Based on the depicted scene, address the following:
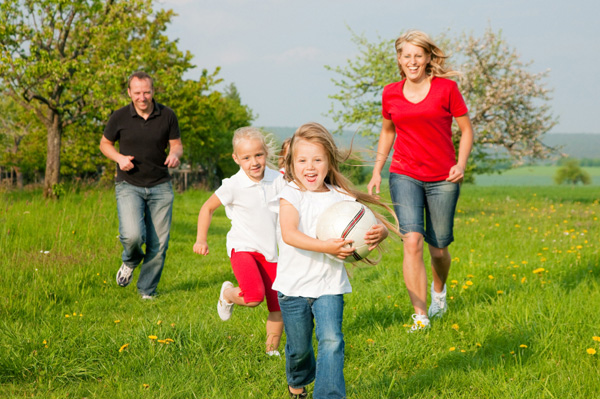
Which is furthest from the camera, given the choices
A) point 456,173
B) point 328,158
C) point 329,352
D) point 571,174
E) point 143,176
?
point 571,174

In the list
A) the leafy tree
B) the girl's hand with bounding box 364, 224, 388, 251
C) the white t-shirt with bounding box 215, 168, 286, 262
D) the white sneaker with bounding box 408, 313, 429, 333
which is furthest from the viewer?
the leafy tree

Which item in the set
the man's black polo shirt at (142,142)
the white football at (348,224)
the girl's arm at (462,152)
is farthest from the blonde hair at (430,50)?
the man's black polo shirt at (142,142)

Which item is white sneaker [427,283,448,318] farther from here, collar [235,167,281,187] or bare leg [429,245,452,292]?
collar [235,167,281,187]

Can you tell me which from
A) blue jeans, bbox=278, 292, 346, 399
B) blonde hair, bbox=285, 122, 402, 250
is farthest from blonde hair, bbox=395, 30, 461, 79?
blue jeans, bbox=278, 292, 346, 399

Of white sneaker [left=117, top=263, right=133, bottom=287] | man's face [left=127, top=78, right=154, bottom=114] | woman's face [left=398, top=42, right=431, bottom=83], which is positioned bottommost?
white sneaker [left=117, top=263, right=133, bottom=287]

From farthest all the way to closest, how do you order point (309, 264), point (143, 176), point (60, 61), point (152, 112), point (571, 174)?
point (571, 174) < point (60, 61) < point (152, 112) < point (143, 176) < point (309, 264)

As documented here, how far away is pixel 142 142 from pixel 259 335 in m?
2.84

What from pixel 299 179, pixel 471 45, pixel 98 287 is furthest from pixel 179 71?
pixel 299 179

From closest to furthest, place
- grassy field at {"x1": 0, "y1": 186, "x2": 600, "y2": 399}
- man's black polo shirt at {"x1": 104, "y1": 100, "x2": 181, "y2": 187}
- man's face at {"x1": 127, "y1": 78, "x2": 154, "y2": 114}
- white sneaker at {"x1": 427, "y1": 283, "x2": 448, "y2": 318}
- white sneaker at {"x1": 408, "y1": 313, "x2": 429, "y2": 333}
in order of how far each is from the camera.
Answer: grassy field at {"x1": 0, "y1": 186, "x2": 600, "y2": 399}
white sneaker at {"x1": 408, "y1": 313, "x2": 429, "y2": 333}
white sneaker at {"x1": 427, "y1": 283, "x2": 448, "y2": 318}
man's face at {"x1": 127, "y1": 78, "x2": 154, "y2": 114}
man's black polo shirt at {"x1": 104, "y1": 100, "x2": 181, "y2": 187}

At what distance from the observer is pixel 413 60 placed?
493 centimetres

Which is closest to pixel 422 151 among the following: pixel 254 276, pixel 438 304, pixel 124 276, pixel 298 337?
pixel 438 304

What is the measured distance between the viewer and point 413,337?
450 centimetres

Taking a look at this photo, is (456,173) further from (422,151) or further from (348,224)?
(348,224)

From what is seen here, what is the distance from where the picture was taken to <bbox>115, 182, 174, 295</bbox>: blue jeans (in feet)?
20.8
